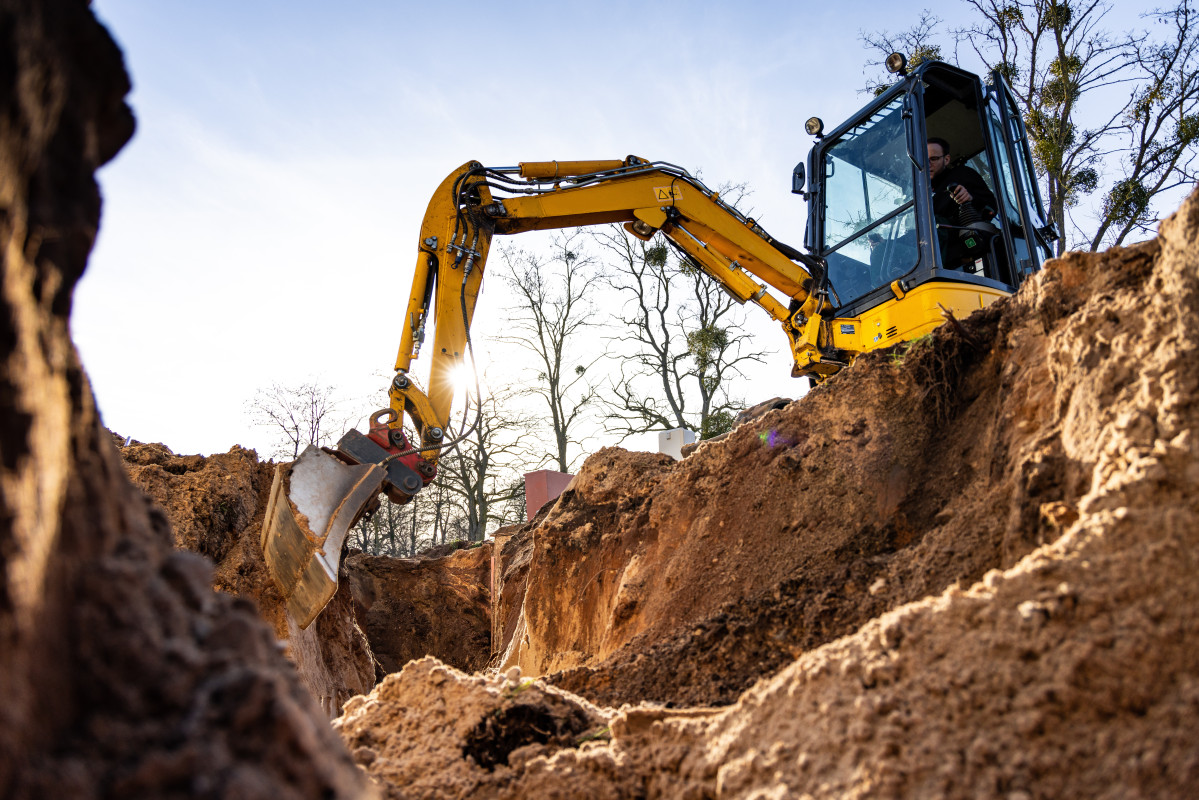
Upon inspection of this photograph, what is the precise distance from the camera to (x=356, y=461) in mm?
7234

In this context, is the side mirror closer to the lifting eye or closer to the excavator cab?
the excavator cab

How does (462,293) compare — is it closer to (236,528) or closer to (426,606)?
(236,528)

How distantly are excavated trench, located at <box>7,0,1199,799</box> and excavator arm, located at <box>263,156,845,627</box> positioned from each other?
267cm

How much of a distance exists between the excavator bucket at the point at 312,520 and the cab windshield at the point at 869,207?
506cm

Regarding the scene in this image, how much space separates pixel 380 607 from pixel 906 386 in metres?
10.3

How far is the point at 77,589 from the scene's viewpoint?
154 centimetres

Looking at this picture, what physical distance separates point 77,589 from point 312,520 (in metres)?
5.42

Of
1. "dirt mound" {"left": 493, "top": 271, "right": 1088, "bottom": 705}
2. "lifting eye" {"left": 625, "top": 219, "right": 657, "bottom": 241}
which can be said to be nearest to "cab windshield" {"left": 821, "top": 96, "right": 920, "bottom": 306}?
"lifting eye" {"left": 625, "top": 219, "right": 657, "bottom": 241}

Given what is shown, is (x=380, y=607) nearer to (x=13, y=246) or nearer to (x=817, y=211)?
(x=817, y=211)

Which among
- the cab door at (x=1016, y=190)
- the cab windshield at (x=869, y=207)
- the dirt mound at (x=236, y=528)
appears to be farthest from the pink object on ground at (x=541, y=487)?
the cab door at (x=1016, y=190)

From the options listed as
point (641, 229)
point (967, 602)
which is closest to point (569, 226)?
point (641, 229)

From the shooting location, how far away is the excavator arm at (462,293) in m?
6.91

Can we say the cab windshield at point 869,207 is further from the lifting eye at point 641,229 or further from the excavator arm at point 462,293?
the lifting eye at point 641,229

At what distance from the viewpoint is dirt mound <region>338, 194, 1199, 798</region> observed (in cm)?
210
